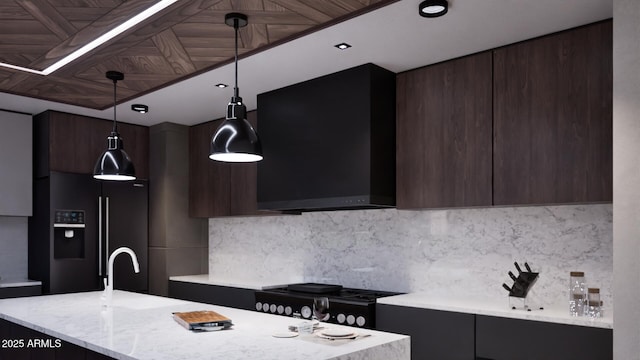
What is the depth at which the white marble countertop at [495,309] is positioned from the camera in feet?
8.87

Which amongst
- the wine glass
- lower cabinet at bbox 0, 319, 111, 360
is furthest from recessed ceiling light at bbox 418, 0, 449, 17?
lower cabinet at bbox 0, 319, 111, 360

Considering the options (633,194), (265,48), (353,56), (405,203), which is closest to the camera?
(633,194)

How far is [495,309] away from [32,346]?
264 centimetres

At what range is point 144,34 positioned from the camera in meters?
2.93

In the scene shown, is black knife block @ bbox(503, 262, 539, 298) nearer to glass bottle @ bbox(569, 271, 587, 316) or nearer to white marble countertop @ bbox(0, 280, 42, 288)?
glass bottle @ bbox(569, 271, 587, 316)

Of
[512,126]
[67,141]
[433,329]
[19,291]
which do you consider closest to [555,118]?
[512,126]

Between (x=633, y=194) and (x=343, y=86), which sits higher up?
(x=343, y=86)

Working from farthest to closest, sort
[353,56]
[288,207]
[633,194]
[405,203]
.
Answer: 1. [288,207]
2. [405,203]
3. [353,56]
4. [633,194]

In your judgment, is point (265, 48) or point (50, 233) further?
point (50, 233)

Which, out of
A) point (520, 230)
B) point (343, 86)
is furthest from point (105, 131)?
point (520, 230)

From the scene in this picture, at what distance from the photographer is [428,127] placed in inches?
141

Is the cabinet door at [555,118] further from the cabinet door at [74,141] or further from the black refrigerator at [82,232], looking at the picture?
the cabinet door at [74,141]

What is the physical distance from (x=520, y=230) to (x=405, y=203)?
76 cm

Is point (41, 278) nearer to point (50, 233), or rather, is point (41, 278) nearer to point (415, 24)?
point (50, 233)
